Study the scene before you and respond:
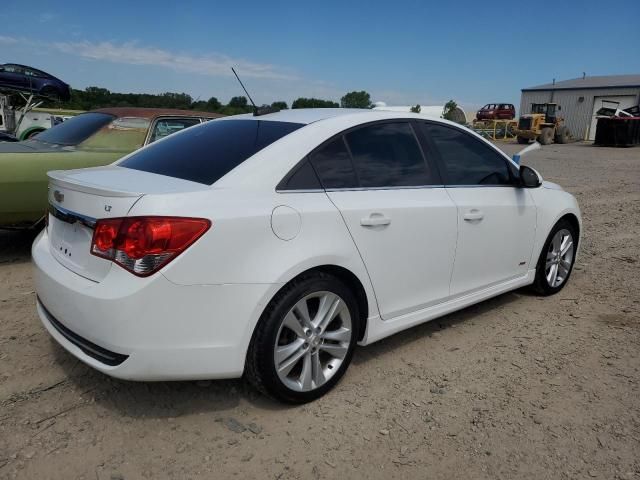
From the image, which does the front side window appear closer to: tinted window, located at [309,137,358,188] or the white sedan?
the white sedan

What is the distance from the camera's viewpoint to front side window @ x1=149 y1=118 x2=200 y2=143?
569 centimetres

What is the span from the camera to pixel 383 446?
245 centimetres

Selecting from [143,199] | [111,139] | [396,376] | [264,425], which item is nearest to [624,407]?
[396,376]

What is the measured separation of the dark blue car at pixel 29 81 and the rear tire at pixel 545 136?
25785mm

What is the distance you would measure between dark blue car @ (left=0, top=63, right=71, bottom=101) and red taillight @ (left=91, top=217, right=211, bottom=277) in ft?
42.9

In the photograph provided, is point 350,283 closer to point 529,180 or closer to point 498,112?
point 529,180

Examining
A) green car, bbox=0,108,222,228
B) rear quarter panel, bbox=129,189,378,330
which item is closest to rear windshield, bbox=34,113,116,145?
green car, bbox=0,108,222,228

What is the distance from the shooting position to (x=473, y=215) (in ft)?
11.3

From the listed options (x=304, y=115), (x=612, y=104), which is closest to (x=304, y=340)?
(x=304, y=115)

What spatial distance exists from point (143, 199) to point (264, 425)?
49.0 inches

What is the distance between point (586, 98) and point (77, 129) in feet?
133

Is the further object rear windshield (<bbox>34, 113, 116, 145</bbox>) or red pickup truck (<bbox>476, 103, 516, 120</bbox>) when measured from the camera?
red pickup truck (<bbox>476, 103, 516, 120</bbox>)

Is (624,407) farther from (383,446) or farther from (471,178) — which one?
(471,178)

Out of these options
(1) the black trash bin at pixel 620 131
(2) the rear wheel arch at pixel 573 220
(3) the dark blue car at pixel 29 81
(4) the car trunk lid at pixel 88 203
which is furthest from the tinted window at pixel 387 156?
(1) the black trash bin at pixel 620 131
